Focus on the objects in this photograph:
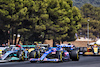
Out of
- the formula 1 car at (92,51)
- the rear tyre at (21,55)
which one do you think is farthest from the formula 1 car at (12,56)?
the formula 1 car at (92,51)

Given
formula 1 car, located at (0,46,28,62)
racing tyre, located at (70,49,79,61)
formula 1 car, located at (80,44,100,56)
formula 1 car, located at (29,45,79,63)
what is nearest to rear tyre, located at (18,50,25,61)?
formula 1 car, located at (0,46,28,62)

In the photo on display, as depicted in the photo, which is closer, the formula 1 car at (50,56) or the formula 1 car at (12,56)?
the formula 1 car at (50,56)

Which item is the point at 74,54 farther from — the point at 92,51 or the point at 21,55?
the point at 92,51

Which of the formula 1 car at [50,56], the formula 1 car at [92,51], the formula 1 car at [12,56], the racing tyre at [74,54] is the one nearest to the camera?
the formula 1 car at [50,56]

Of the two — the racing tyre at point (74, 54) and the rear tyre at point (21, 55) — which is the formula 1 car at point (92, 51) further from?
the rear tyre at point (21, 55)

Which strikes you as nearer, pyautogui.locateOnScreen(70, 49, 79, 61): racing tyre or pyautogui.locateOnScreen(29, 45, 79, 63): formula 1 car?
pyautogui.locateOnScreen(29, 45, 79, 63): formula 1 car

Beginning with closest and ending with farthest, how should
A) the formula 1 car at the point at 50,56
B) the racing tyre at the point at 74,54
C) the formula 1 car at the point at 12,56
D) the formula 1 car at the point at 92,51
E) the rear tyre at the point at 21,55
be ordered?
the formula 1 car at the point at 50,56
the formula 1 car at the point at 12,56
the racing tyre at the point at 74,54
the rear tyre at the point at 21,55
the formula 1 car at the point at 92,51

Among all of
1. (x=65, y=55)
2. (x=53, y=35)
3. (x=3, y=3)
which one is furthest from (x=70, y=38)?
(x=65, y=55)

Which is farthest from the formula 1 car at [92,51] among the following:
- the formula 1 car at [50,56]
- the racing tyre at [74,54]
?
the formula 1 car at [50,56]

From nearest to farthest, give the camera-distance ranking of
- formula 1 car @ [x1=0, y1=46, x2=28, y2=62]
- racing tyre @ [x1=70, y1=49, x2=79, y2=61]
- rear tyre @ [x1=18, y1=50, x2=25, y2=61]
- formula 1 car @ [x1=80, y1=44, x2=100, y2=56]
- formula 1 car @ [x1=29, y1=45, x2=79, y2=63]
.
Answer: formula 1 car @ [x1=29, y1=45, x2=79, y2=63]
formula 1 car @ [x1=0, y1=46, x2=28, y2=62]
racing tyre @ [x1=70, y1=49, x2=79, y2=61]
rear tyre @ [x1=18, y1=50, x2=25, y2=61]
formula 1 car @ [x1=80, y1=44, x2=100, y2=56]

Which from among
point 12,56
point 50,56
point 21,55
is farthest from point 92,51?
point 12,56

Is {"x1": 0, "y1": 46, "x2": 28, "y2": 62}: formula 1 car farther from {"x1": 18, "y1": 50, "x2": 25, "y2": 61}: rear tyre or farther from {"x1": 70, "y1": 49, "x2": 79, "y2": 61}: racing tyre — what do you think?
{"x1": 70, "y1": 49, "x2": 79, "y2": 61}: racing tyre

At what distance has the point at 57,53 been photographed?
814 inches

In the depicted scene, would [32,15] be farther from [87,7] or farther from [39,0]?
[87,7]
